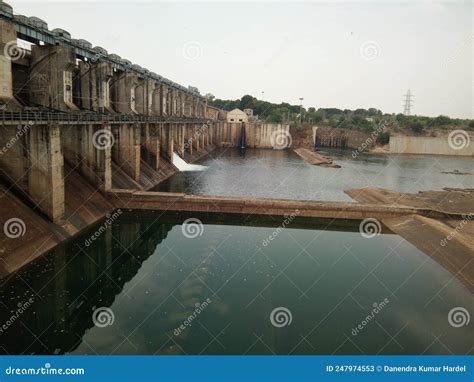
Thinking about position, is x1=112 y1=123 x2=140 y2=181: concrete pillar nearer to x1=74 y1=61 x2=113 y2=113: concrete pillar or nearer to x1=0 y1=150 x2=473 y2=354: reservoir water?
x1=74 y1=61 x2=113 y2=113: concrete pillar

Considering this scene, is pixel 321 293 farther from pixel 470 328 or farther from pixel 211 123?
pixel 211 123

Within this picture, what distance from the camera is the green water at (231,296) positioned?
11.7 meters

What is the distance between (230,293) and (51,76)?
659 inches

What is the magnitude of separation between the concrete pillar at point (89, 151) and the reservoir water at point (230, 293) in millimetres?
3474

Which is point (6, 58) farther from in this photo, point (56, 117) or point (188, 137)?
point (188, 137)

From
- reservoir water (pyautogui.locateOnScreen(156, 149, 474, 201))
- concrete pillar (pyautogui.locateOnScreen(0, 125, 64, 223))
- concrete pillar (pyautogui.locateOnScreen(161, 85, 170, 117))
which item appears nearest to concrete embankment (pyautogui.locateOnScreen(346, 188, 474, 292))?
reservoir water (pyautogui.locateOnScreen(156, 149, 474, 201))

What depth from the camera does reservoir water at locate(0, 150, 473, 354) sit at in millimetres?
11719

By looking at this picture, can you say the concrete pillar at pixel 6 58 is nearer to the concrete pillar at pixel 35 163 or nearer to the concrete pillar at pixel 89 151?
the concrete pillar at pixel 35 163

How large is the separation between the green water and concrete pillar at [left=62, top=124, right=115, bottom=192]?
5177mm

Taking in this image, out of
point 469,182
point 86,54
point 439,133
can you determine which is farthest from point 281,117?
point 86,54

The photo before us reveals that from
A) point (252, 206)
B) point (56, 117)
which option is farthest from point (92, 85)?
point (252, 206)

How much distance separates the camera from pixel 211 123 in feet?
252

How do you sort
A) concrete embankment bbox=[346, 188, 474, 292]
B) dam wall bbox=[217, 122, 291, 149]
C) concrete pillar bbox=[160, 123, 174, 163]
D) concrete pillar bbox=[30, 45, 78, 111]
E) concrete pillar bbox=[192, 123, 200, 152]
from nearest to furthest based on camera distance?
concrete embankment bbox=[346, 188, 474, 292]
concrete pillar bbox=[30, 45, 78, 111]
concrete pillar bbox=[160, 123, 174, 163]
concrete pillar bbox=[192, 123, 200, 152]
dam wall bbox=[217, 122, 291, 149]

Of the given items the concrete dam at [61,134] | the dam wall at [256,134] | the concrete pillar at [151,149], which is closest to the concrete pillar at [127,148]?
the concrete dam at [61,134]
